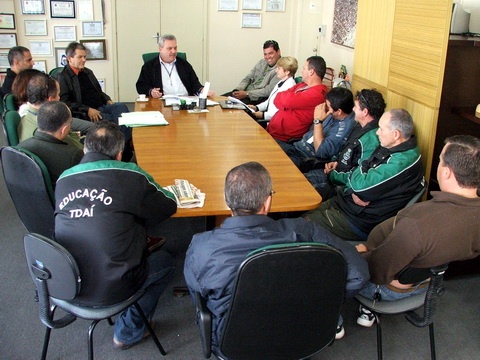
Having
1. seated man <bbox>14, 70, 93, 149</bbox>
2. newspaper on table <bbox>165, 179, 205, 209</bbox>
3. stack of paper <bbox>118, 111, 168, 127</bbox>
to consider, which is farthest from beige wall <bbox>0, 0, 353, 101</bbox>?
newspaper on table <bbox>165, 179, 205, 209</bbox>

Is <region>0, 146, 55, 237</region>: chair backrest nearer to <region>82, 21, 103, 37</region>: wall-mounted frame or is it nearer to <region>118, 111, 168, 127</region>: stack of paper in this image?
<region>118, 111, 168, 127</region>: stack of paper

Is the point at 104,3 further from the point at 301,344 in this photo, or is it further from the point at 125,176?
the point at 301,344

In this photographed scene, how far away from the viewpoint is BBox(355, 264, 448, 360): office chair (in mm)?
2041

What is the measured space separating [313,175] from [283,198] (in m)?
1.04

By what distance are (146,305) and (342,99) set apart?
6.62ft

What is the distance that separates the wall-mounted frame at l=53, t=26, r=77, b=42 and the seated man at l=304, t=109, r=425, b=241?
517 centimetres

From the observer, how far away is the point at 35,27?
6.68m

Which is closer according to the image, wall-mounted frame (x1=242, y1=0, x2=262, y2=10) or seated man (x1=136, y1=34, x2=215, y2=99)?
seated man (x1=136, y1=34, x2=215, y2=99)

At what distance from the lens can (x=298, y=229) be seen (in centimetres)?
180

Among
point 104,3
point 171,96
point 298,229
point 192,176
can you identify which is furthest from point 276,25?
point 298,229

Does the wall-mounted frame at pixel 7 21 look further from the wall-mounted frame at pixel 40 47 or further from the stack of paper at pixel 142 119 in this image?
the stack of paper at pixel 142 119

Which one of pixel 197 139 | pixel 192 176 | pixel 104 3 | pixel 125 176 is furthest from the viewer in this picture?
pixel 104 3

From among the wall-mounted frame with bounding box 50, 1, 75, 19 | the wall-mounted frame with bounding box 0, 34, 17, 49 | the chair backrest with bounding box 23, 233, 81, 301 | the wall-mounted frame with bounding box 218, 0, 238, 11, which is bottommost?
the chair backrest with bounding box 23, 233, 81, 301

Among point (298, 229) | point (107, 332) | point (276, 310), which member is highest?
point (298, 229)
